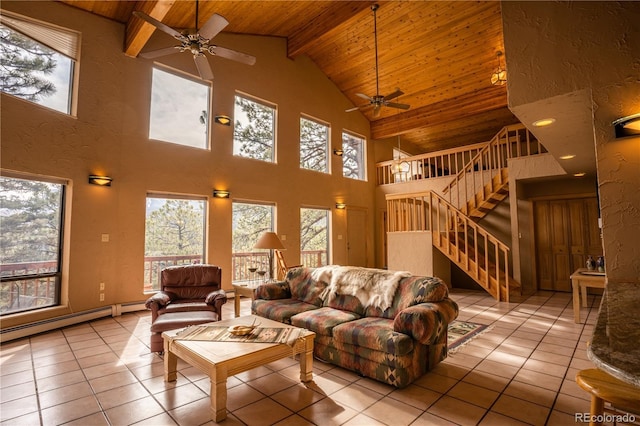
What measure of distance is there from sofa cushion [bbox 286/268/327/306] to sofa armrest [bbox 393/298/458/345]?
4.47ft

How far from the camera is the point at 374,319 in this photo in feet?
10.6

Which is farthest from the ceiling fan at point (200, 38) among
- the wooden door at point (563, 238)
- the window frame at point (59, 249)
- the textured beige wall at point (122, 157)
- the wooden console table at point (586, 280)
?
the wooden door at point (563, 238)

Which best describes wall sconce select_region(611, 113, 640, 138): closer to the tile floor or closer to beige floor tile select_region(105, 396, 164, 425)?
the tile floor

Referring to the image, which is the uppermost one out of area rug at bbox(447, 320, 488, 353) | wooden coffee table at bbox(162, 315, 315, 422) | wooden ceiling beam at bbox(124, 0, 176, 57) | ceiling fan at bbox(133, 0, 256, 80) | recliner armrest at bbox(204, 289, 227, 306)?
wooden ceiling beam at bbox(124, 0, 176, 57)

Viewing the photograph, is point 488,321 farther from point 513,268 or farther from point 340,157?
point 340,157

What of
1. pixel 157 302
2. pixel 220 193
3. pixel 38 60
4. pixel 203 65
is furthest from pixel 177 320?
pixel 38 60

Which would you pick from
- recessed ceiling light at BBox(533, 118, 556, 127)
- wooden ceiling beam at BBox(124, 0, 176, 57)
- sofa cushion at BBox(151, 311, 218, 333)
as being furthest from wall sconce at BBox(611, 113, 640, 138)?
wooden ceiling beam at BBox(124, 0, 176, 57)

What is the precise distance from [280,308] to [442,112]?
7.25 meters

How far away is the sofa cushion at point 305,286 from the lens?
13.1 ft

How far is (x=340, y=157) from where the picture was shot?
919cm

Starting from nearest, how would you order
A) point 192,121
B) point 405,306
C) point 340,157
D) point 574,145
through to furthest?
point 405,306 < point 574,145 < point 192,121 < point 340,157

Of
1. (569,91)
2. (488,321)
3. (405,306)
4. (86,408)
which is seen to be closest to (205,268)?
(86,408)

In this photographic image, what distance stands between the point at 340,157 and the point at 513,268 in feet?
16.4

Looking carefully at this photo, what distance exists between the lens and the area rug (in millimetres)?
3687
